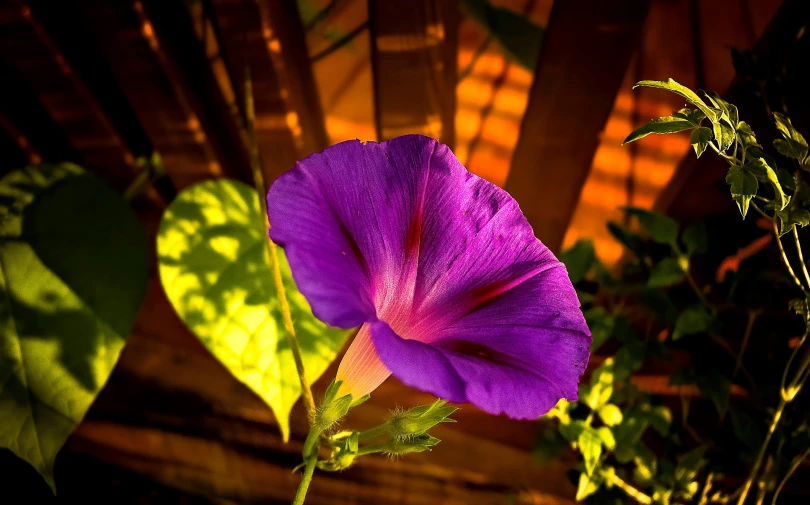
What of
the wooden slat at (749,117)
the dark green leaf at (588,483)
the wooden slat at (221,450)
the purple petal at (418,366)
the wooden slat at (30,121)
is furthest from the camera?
the wooden slat at (221,450)

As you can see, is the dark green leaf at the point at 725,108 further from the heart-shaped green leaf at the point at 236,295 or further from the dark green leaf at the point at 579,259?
the heart-shaped green leaf at the point at 236,295

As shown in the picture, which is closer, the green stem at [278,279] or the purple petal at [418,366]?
the purple petal at [418,366]

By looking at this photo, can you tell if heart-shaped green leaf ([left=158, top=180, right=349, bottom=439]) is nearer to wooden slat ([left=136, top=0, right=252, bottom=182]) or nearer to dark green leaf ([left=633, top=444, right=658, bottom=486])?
wooden slat ([left=136, top=0, right=252, bottom=182])

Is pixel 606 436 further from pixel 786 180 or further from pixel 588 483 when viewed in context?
pixel 786 180

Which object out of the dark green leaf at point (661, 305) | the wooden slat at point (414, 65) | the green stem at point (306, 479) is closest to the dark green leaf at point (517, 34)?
the wooden slat at point (414, 65)

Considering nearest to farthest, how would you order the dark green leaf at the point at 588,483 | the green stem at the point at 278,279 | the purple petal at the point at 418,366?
the purple petal at the point at 418,366, the green stem at the point at 278,279, the dark green leaf at the point at 588,483

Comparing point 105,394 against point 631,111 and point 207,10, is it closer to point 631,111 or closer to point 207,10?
point 207,10

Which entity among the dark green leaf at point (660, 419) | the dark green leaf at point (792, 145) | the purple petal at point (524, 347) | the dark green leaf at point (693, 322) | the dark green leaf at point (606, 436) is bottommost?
the dark green leaf at point (660, 419)
